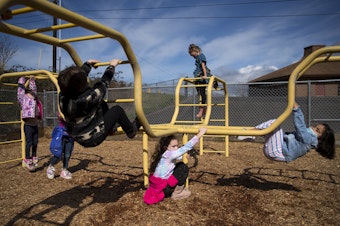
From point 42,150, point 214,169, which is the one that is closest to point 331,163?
point 214,169

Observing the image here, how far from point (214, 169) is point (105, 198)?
209cm

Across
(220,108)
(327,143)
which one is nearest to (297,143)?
(327,143)

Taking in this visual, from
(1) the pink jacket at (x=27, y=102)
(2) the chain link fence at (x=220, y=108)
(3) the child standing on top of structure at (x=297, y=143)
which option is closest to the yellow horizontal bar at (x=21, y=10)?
(3) the child standing on top of structure at (x=297, y=143)

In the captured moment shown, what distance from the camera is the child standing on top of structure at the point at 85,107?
2180 millimetres

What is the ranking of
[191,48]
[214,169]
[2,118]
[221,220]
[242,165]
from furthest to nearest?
[2,118] < [191,48] < [242,165] < [214,169] < [221,220]

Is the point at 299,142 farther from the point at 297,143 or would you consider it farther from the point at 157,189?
the point at 157,189

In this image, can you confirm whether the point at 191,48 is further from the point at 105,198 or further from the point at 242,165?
the point at 105,198

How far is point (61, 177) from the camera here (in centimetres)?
423

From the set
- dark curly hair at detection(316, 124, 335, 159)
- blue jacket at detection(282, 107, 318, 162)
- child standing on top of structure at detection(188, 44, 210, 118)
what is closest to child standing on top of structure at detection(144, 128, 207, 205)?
blue jacket at detection(282, 107, 318, 162)

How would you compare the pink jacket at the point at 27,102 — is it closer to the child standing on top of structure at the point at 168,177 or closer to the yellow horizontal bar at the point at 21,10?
the child standing on top of structure at the point at 168,177

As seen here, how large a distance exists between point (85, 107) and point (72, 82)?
9.1 inches

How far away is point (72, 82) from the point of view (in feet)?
7.07

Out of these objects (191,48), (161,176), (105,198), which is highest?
(191,48)

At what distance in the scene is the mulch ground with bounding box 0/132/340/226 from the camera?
8.93ft
